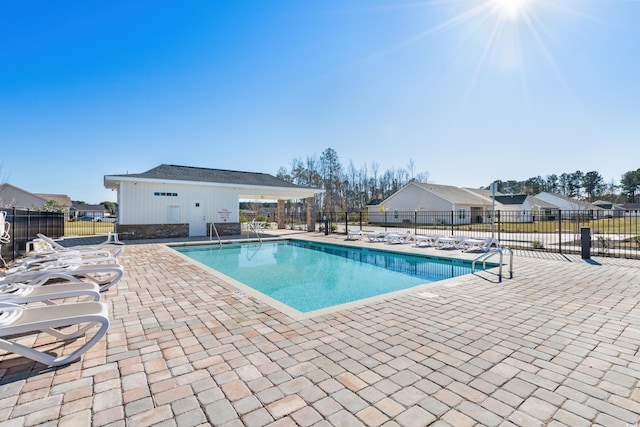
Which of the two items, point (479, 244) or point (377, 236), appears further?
point (377, 236)

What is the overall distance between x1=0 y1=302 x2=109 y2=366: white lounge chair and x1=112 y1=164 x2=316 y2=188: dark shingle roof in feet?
40.8

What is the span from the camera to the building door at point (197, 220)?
15.6 meters

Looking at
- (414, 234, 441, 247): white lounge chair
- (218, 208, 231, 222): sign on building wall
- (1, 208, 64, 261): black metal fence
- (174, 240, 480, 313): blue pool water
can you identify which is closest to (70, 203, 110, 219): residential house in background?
(218, 208, 231, 222): sign on building wall

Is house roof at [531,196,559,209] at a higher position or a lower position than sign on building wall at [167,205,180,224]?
higher

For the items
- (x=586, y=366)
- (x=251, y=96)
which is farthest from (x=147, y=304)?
(x=251, y=96)

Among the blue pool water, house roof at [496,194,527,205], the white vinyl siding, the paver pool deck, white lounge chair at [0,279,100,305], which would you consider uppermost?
house roof at [496,194,527,205]

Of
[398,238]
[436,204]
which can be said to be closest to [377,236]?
[398,238]

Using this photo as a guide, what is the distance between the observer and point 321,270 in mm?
8656

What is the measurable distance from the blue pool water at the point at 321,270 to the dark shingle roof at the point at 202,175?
14.4ft

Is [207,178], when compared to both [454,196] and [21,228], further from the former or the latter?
[454,196]

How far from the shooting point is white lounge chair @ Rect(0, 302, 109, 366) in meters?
2.19

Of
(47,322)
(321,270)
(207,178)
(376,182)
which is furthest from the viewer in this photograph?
(376,182)

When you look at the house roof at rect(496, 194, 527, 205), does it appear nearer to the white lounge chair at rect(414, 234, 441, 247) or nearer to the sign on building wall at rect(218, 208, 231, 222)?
the white lounge chair at rect(414, 234, 441, 247)

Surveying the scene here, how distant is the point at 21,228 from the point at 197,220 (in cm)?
766
